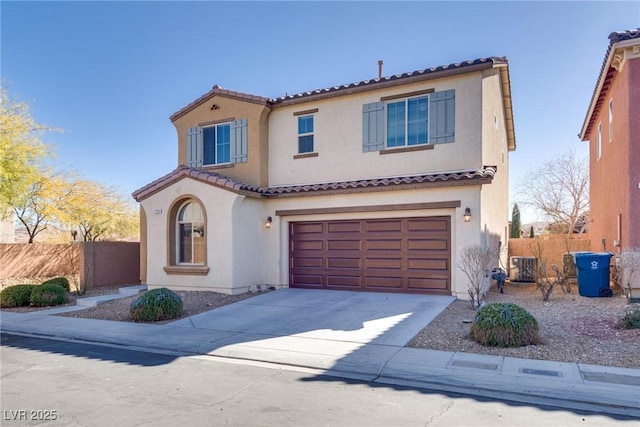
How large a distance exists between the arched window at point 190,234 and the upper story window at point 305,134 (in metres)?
4.24

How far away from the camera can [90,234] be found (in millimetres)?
24203

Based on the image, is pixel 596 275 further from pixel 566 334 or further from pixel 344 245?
pixel 344 245

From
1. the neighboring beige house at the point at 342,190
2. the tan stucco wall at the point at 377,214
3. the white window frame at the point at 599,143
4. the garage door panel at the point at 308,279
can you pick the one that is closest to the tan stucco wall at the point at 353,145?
the neighboring beige house at the point at 342,190

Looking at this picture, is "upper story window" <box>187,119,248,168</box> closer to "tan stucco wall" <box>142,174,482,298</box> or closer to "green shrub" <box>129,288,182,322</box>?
"tan stucco wall" <box>142,174,482,298</box>

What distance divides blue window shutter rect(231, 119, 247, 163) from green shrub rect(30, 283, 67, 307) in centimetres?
725

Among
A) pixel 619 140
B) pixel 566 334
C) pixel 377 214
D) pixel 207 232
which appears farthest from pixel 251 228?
pixel 619 140

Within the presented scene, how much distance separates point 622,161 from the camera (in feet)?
40.2

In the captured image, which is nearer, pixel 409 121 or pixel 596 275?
pixel 596 275

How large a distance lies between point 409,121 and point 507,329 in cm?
817

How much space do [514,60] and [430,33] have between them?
3.68 m

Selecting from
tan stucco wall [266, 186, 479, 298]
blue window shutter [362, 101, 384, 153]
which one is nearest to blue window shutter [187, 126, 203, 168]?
tan stucco wall [266, 186, 479, 298]

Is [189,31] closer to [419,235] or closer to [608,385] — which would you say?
[419,235]

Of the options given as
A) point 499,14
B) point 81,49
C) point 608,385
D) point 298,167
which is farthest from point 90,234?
point 608,385

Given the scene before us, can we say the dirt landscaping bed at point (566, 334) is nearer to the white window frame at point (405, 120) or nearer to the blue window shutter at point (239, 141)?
the white window frame at point (405, 120)
